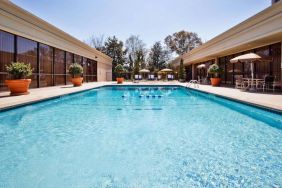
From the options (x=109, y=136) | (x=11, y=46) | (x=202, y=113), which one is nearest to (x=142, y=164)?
(x=109, y=136)

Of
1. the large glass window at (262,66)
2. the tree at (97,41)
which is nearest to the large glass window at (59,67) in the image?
the large glass window at (262,66)

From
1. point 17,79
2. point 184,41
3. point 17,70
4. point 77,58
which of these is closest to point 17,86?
point 17,79

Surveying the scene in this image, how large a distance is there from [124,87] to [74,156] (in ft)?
46.4

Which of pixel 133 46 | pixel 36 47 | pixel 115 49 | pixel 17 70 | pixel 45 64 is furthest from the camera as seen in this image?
pixel 133 46

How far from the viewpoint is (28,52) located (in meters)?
11.1

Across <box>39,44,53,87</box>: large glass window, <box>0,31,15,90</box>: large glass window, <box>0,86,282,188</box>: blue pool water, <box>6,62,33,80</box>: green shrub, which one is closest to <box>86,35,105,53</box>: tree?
<box>39,44,53,87</box>: large glass window

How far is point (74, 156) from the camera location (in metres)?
3.01

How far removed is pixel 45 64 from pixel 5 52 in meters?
3.93

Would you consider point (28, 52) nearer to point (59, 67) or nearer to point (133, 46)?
point (59, 67)

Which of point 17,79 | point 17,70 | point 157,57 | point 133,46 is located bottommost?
point 17,79

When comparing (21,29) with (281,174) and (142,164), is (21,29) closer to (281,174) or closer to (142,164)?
(142,164)

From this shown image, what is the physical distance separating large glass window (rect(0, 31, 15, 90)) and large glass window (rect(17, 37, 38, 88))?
20.4 inches

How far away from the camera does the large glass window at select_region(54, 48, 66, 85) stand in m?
14.6

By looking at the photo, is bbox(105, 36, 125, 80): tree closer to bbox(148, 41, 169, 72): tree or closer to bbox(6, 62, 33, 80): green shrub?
bbox(148, 41, 169, 72): tree
